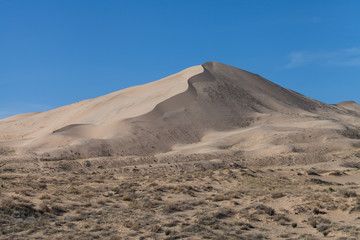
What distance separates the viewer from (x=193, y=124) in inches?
2379

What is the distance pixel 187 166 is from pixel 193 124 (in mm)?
21509

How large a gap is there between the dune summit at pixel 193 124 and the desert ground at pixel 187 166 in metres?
0.24

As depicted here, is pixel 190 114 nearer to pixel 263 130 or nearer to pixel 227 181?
pixel 263 130

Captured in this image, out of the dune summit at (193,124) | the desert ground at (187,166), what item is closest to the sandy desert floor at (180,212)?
the desert ground at (187,166)

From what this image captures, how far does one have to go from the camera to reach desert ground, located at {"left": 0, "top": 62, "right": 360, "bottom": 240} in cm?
1512

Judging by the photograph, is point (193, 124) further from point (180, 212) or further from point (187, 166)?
point (180, 212)

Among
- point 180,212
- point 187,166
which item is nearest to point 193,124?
point 187,166

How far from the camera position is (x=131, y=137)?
174 ft

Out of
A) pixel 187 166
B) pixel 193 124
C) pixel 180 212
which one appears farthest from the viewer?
pixel 193 124

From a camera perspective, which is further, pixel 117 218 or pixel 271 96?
pixel 271 96

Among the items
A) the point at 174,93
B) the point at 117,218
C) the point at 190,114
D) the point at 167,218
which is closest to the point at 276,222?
the point at 167,218

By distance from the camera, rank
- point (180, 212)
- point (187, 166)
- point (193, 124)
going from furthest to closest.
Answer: point (193, 124)
point (187, 166)
point (180, 212)

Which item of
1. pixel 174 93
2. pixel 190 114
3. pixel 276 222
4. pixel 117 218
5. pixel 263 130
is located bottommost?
pixel 276 222

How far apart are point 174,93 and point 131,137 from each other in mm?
18480
